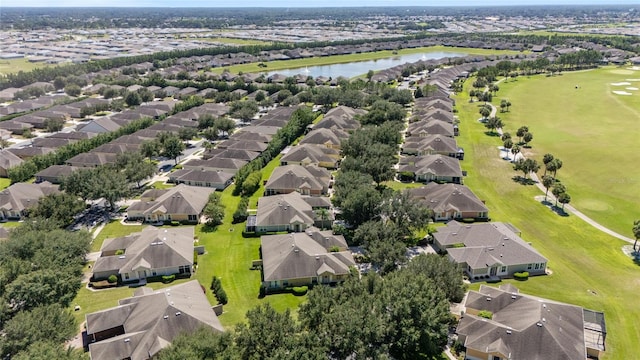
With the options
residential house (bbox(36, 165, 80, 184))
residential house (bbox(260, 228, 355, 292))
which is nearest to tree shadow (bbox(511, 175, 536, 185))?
residential house (bbox(260, 228, 355, 292))

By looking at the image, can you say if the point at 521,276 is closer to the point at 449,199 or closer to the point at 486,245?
the point at 486,245

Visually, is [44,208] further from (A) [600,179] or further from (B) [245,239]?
(A) [600,179]

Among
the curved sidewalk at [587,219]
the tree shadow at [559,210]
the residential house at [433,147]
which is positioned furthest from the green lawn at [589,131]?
the residential house at [433,147]

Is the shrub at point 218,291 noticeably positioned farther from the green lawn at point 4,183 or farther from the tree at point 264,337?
the green lawn at point 4,183

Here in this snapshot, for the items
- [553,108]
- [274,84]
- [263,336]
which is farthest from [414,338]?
[274,84]

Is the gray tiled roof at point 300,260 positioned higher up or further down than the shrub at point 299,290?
higher up
